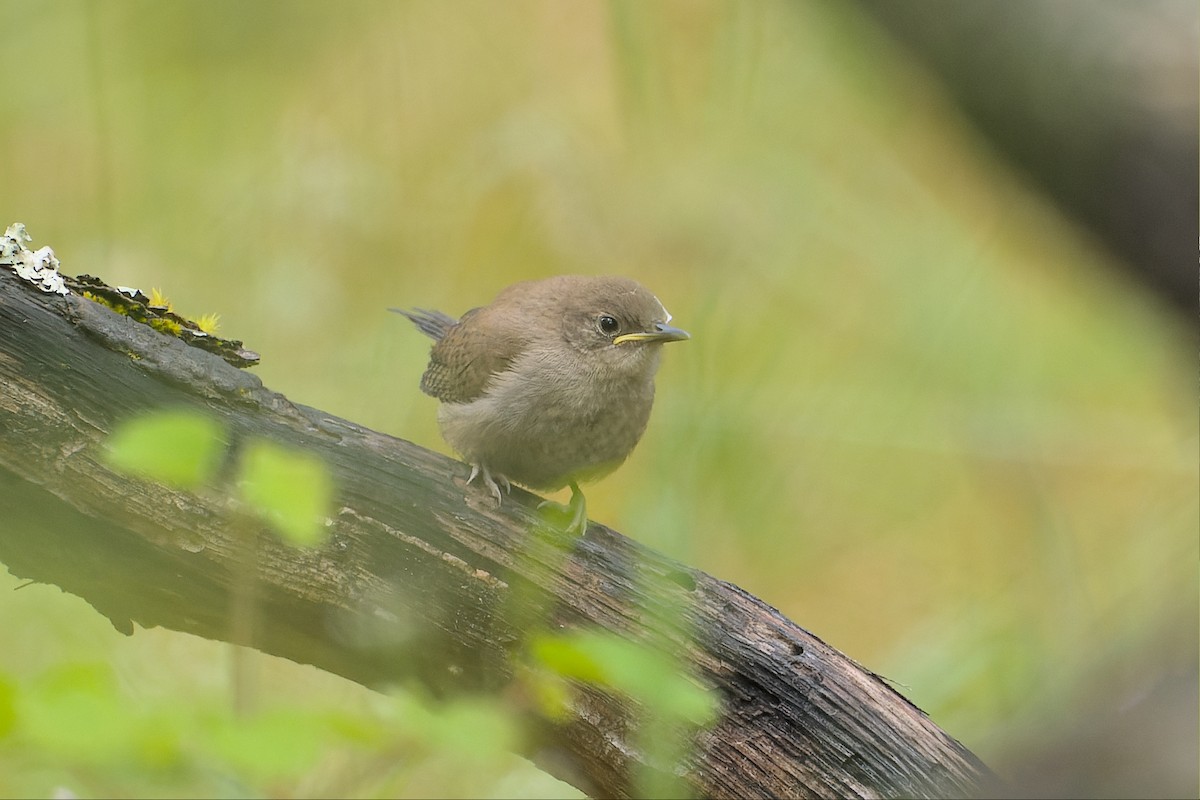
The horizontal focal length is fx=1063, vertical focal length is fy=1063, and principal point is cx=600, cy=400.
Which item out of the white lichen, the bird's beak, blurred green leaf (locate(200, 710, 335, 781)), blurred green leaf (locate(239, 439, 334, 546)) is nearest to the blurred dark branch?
blurred green leaf (locate(239, 439, 334, 546))

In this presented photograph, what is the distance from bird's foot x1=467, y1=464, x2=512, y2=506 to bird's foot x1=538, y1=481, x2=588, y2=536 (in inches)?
5.3

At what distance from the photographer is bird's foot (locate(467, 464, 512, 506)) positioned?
3.03 m

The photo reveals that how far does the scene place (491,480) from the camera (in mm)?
3193

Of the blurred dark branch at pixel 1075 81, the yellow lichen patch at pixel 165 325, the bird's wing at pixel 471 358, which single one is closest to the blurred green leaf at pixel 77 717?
the blurred dark branch at pixel 1075 81

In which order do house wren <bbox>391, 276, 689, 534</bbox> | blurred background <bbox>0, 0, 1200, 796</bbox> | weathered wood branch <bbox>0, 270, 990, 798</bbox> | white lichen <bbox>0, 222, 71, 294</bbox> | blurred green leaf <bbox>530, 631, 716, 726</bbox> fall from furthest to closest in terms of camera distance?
1. blurred background <bbox>0, 0, 1200, 796</bbox>
2. house wren <bbox>391, 276, 689, 534</bbox>
3. white lichen <bbox>0, 222, 71, 294</bbox>
4. weathered wood branch <bbox>0, 270, 990, 798</bbox>
5. blurred green leaf <bbox>530, 631, 716, 726</bbox>

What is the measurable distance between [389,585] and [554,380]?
4.04ft

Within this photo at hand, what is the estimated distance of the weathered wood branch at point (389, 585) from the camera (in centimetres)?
236

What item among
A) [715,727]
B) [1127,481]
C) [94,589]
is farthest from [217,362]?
[1127,481]

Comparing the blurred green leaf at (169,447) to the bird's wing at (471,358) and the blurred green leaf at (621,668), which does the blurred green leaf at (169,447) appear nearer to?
the blurred green leaf at (621,668)

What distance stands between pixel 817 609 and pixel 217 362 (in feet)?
13.8

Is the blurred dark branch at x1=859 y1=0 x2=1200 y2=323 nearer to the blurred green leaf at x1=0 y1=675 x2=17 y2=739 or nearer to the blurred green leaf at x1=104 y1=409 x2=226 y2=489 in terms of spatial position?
the blurred green leaf at x1=104 y1=409 x2=226 y2=489

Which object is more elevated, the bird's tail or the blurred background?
the blurred background

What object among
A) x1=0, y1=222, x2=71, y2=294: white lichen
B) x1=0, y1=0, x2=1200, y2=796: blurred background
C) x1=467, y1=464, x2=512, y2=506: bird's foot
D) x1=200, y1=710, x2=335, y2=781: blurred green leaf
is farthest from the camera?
x1=0, y1=0, x2=1200, y2=796: blurred background

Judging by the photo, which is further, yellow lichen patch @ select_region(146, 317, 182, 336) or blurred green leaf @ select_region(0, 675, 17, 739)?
yellow lichen patch @ select_region(146, 317, 182, 336)
